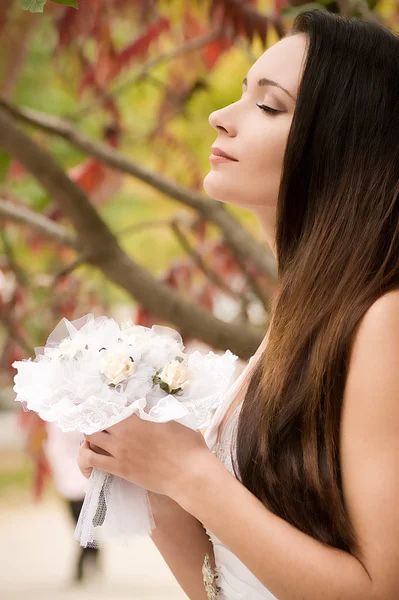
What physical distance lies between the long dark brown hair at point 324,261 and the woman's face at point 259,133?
0.12 feet

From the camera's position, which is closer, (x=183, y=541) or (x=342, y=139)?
(x=342, y=139)

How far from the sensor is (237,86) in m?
4.45

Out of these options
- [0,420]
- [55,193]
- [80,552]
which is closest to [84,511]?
[55,193]

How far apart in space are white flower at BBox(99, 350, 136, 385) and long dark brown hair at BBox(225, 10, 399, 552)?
9.6 inches

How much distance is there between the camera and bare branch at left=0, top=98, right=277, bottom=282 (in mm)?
3242

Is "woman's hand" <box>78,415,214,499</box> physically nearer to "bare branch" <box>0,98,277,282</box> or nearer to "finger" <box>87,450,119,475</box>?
"finger" <box>87,450,119,475</box>

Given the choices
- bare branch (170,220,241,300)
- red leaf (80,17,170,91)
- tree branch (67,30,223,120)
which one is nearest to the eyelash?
tree branch (67,30,223,120)

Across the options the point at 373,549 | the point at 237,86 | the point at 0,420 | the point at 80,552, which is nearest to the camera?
the point at 373,549

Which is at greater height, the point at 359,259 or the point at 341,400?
the point at 359,259

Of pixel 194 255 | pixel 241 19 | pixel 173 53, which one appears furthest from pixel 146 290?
pixel 173 53

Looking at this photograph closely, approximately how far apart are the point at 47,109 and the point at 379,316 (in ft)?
17.0

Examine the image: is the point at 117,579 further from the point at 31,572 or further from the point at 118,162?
the point at 118,162

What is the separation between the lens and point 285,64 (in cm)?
172

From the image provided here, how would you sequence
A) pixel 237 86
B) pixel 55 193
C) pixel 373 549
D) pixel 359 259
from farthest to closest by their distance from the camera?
1. pixel 237 86
2. pixel 55 193
3. pixel 359 259
4. pixel 373 549
